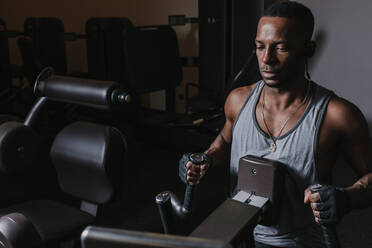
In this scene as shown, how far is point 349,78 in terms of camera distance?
269 cm

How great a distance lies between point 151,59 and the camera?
10.6 feet

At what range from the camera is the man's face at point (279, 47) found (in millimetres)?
987

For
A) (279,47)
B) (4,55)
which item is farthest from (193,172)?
(4,55)

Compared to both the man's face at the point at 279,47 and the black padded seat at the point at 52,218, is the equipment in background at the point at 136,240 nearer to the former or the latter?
the man's face at the point at 279,47

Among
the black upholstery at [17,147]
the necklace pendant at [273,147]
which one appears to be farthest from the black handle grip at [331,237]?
the black upholstery at [17,147]

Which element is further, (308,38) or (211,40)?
(211,40)

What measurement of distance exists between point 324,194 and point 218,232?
0.81ft

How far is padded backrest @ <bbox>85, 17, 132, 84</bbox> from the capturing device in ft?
14.1

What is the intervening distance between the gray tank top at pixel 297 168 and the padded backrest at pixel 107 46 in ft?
11.4

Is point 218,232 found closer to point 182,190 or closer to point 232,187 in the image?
point 232,187

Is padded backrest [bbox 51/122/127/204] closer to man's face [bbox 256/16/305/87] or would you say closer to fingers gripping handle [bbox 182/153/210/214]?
fingers gripping handle [bbox 182/153/210/214]

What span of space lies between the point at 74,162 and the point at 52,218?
0.21m

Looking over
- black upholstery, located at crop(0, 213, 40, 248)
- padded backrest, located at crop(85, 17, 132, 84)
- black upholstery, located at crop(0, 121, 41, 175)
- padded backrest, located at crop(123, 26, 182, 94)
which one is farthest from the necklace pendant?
padded backrest, located at crop(85, 17, 132, 84)

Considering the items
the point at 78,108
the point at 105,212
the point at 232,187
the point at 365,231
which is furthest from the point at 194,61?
the point at 232,187
